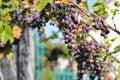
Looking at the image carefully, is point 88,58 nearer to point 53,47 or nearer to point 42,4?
point 42,4

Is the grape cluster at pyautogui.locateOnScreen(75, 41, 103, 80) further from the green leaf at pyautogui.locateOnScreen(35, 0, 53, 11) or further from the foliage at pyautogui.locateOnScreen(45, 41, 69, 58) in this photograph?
the foliage at pyautogui.locateOnScreen(45, 41, 69, 58)

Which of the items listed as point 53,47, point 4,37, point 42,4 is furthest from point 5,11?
point 53,47

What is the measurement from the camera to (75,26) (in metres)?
3.24

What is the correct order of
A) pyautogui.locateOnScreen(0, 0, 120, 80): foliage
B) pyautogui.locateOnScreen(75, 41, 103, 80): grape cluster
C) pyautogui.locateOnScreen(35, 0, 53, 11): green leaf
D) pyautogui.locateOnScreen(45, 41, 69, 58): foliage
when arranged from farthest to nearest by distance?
pyautogui.locateOnScreen(45, 41, 69, 58): foliage < pyautogui.locateOnScreen(75, 41, 103, 80): grape cluster < pyautogui.locateOnScreen(0, 0, 120, 80): foliage < pyautogui.locateOnScreen(35, 0, 53, 11): green leaf

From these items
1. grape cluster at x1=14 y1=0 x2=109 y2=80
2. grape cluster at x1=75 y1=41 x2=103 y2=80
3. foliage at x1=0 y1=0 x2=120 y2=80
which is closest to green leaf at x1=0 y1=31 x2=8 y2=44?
foliage at x1=0 y1=0 x2=120 y2=80

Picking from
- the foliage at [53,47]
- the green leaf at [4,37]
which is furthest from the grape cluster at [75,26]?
the foliage at [53,47]

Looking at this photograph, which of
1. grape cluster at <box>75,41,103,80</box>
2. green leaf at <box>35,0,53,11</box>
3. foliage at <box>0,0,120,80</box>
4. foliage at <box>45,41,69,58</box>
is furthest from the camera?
foliage at <box>45,41,69,58</box>

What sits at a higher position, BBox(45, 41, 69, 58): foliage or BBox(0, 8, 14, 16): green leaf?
BBox(0, 8, 14, 16): green leaf

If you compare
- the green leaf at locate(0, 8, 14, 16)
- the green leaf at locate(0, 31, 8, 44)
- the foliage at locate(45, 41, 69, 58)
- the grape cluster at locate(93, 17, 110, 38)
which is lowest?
the foliage at locate(45, 41, 69, 58)

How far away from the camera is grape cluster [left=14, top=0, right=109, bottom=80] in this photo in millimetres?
3211

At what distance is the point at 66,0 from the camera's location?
3068 millimetres

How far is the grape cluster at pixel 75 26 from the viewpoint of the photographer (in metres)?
3.21

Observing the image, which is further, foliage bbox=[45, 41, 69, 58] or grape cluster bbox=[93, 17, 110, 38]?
foliage bbox=[45, 41, 69, 58]

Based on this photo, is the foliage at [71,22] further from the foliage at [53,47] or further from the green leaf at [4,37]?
the foliage at [53,47]
